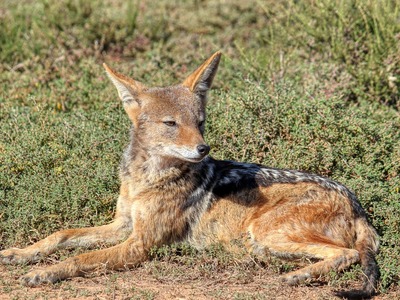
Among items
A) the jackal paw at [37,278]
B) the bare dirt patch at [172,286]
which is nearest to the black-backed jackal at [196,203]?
the bare dirt patch at [172,286]

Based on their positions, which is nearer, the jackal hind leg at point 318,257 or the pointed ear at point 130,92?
the jackal hind leg at point 318,257

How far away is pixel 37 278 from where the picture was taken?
593 centimetres

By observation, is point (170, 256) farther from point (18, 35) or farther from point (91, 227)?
point (18, 35)

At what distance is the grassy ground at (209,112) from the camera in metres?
6.50

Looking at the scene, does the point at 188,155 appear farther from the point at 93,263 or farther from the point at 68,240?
the point at 68,240

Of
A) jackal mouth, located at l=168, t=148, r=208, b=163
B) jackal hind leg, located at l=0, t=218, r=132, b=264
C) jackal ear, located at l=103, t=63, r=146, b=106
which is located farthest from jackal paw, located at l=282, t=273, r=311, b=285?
jackal ear, located at l=103, t=63, r=146, b=106

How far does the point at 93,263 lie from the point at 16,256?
0.78 m

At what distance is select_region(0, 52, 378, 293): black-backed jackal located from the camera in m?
6.50

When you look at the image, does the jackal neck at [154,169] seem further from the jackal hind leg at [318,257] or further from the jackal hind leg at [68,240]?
the jackal hind leg at [318,257]

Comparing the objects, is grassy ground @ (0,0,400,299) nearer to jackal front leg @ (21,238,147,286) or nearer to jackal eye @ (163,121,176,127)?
jackal front leg @ (21,238,147,286)

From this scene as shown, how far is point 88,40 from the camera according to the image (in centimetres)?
1161

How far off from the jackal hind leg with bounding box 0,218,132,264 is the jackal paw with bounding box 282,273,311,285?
5.69ft

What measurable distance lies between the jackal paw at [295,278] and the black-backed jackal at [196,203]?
0.21 feet

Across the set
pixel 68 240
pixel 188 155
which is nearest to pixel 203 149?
pixel 188 155
